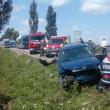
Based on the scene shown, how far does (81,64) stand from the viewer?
1694 centimetres

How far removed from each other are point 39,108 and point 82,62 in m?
4.45

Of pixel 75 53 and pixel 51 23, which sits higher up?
pixel 51 23

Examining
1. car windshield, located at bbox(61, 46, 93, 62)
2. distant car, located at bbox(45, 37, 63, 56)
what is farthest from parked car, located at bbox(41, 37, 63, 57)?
car windshield, located at bbox(61, 46, 93, 62)

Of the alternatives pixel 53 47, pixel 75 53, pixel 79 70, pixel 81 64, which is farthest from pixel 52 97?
pixel 53 47

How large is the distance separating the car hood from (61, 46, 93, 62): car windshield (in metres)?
0.68

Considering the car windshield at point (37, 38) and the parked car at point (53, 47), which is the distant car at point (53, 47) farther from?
the car windshield at point (37, 38)

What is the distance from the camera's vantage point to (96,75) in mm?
16719

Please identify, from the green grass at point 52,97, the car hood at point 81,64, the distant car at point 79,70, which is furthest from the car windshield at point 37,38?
the car hood at point 81,64

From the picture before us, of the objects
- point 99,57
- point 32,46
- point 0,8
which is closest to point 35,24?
point 32,46

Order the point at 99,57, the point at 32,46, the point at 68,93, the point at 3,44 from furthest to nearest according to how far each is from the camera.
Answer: the point at 3,44
the point at 32,46
the point at 99,57
the point at 68,93

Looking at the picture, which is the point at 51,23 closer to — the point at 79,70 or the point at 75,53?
the point at 75,53

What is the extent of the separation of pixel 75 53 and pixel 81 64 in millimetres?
1881

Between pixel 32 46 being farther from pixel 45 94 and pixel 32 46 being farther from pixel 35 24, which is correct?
pixel 35 24

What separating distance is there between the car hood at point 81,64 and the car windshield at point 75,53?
0.68 meters
